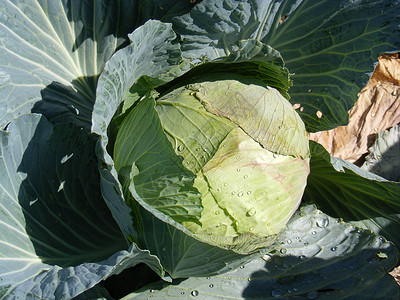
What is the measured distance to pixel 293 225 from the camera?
239 centimetres

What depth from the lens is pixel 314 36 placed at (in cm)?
230

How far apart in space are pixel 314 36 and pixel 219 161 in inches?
40.8

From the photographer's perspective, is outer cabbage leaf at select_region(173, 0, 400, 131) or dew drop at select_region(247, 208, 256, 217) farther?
outer cabbage leaf at select_region(173, 0, 400, 131)

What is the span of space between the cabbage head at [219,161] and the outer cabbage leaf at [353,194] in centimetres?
55

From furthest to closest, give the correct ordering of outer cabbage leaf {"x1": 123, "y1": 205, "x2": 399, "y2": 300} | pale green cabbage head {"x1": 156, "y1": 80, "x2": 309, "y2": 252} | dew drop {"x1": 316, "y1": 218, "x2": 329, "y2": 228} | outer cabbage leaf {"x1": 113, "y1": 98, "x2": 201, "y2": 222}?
dew drop {"x1": 316, "y1": 218, "x2": 329, "y2": 228} → outer cabbage leaf {"x1": 123, "y1": 205, "x2": 399, "y2": 300} → pale green cabbage head {"x1": 156, "y1": 80, "x2": 309, "y2": 252} → outer cabbage leaf {"x1": 113, "y1": 98, "x2": 201, "y2": 222}

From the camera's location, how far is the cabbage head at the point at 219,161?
64.4 inches

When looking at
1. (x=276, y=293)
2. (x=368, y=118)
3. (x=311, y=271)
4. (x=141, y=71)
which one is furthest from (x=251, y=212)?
(x=368, y=118)

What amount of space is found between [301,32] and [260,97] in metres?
0.68

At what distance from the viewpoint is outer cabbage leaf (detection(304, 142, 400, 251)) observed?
228 cm

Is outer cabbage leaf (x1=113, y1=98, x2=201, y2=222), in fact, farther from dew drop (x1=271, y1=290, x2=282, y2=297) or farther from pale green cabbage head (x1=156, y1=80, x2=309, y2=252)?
dew drop (x1=271, y1=290, x2=282, y2=297)

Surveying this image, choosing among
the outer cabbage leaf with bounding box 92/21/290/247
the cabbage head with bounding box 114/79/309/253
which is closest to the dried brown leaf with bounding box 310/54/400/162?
the outer cabbage leaf with bounding box 92/21/290/247

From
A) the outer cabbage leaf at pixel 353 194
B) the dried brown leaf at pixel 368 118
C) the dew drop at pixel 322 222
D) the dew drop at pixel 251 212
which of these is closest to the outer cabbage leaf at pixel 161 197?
the dew drop at pixel 251 212

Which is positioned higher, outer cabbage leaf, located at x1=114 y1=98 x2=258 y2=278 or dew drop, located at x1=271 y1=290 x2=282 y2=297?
Answer: outer cabbage leaf, located at x1=114 y1=98 x2=258 y2=278

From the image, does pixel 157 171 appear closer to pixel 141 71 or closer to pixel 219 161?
pixel 219 161
